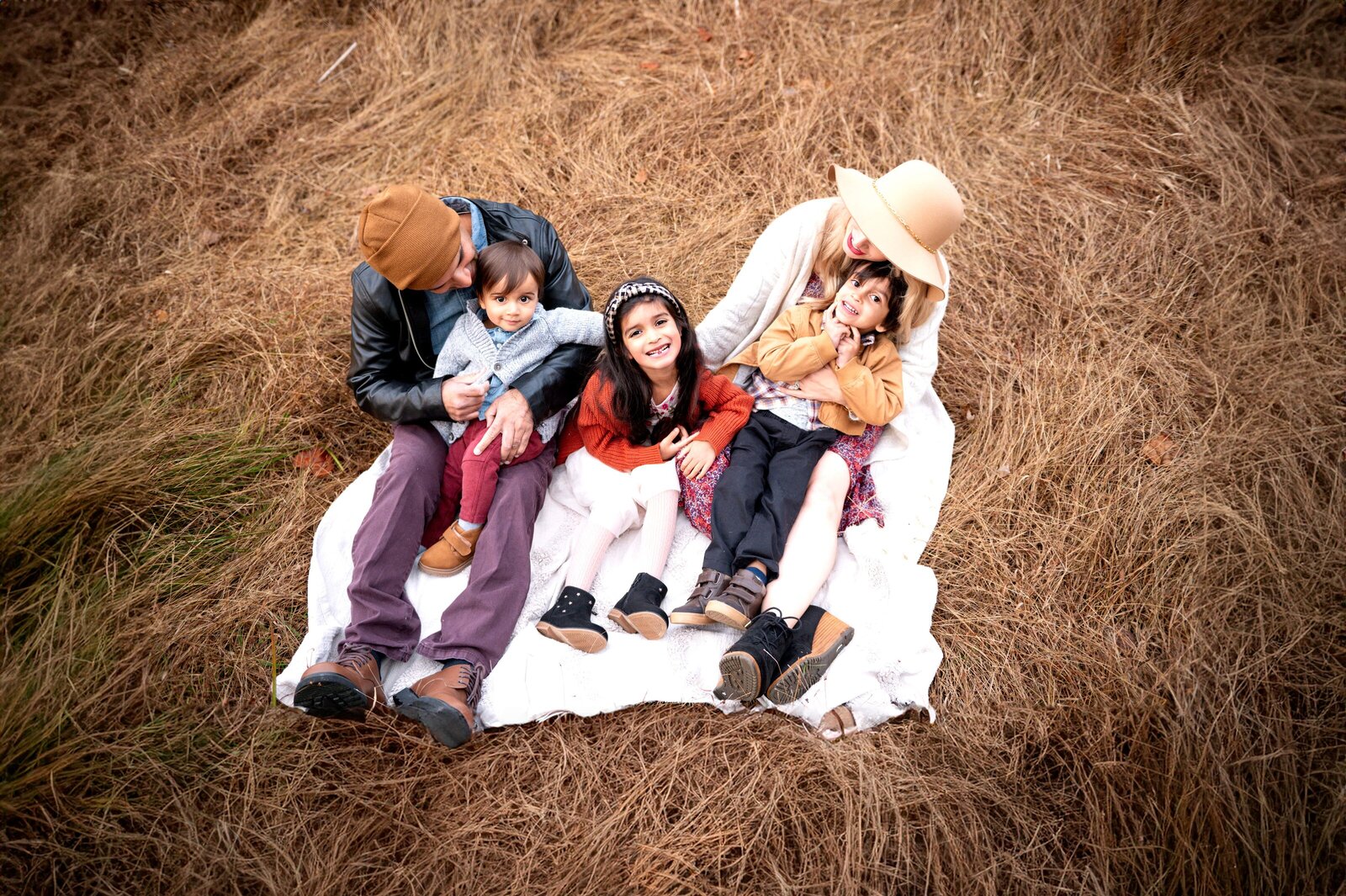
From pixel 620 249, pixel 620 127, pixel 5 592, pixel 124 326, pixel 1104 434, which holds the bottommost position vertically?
pixel 5 592

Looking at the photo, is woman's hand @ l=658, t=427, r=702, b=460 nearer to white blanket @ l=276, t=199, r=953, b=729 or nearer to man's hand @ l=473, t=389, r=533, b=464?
white blanket @ l=276, t=199, r=953, b=729

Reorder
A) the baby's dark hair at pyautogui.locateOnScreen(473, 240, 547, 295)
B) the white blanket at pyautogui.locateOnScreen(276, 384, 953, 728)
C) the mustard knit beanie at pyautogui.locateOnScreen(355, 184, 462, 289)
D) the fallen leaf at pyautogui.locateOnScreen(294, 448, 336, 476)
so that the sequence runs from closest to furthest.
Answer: the mustard knit beanie at pyautogui.locateOnScreen(355, 184, 462, 289) → the white blanket at pyautogui.locateOnScreen(276, 384, 953, 728) → the baby's dark hair at pyautogui.locateOnScreen(473, 240, 547, 295) → the fallen leaf at pyautogui.locateOnScreen(294, 448, 336, 476)

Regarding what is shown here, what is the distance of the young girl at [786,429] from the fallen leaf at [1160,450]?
3.81 ft

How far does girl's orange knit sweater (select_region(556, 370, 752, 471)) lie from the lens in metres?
3.20

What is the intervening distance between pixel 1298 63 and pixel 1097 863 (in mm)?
4772

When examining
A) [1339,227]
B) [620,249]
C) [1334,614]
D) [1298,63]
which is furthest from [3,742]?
[1298,63]

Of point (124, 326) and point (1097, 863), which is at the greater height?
point (124, 326)

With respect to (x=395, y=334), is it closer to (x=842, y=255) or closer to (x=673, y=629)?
(x=673, y=629)

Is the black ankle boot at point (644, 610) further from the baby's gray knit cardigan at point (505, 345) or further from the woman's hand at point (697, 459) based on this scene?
the baby's gray knit cardigan at point (505, 345)

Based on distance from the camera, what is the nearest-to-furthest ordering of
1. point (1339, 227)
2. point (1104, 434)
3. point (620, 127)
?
point (1104, 434) → point (1339, 227) → point (620, 127)

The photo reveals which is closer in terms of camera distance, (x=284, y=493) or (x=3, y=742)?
(x=3, y=742)

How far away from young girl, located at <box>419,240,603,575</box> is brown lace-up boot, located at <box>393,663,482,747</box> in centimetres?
53

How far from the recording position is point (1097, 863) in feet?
8.13

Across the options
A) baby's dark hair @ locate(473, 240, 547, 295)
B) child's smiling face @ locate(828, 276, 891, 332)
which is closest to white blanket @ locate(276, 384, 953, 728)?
child's smiling face @ locate(828, 276, 891, 332)
